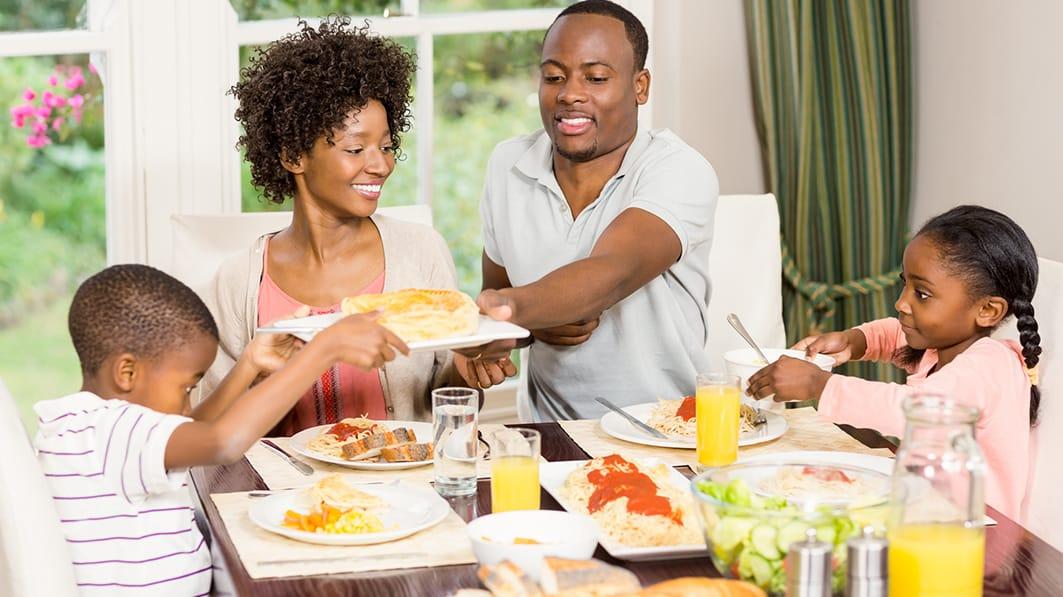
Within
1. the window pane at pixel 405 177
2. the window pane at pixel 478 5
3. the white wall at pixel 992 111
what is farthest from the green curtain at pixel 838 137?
the window pane at pixel 405 177

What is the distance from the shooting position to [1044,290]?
2102 millimetres

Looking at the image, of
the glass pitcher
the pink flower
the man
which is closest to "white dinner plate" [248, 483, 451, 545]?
the glass pitcher

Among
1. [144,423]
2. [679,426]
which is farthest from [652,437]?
[144,423]

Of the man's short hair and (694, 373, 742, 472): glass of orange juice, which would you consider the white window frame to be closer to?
the man's short hair

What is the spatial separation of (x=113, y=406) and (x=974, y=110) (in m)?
2.35

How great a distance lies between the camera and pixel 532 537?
1.48 m

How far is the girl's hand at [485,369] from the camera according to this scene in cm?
224

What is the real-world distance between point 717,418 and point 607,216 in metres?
0.71

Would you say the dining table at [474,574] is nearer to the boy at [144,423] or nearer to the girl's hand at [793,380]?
the boy at [144,423]

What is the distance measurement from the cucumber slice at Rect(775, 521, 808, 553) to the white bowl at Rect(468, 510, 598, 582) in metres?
0.22

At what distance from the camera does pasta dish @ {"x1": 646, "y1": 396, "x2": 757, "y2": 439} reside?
6.66ft

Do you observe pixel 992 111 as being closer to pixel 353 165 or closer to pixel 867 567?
pixel 353 165

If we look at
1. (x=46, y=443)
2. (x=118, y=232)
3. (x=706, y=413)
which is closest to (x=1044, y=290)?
(x=706, y=413)

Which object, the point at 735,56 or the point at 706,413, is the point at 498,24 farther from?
the point at 706,413
